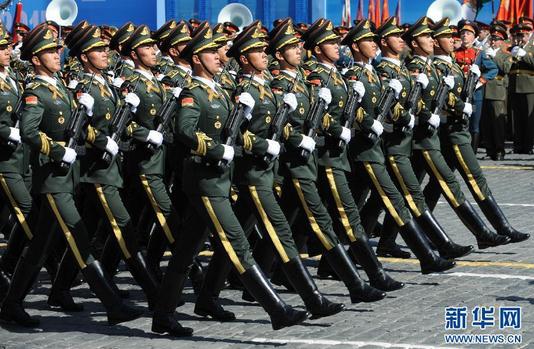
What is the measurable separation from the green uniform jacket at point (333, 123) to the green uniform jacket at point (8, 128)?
2.23 m

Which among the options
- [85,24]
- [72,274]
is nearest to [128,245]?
[72,274]

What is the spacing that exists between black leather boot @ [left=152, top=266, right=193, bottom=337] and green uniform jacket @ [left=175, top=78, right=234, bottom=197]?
58cm

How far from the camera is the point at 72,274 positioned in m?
11.5

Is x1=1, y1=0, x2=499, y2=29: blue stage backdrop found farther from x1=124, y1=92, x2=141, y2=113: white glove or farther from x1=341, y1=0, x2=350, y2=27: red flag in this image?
x1=124, y1=92, x2=141, y2=113: white glove

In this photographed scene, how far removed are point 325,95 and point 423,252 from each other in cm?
158

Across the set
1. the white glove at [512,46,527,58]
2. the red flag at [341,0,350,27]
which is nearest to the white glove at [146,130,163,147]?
the white glove at [512,46,527,58]

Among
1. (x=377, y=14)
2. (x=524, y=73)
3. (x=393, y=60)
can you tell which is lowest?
(x=524, y=73)

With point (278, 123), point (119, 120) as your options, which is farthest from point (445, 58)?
point (119, 120)

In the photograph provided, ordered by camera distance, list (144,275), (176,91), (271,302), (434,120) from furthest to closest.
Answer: (434,120) → (176,91) → (144,275) → (271,302)

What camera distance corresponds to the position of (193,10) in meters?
24.4

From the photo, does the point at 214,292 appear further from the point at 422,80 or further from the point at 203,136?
the point at 422,80

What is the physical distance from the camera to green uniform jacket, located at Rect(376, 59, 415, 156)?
12.8 m

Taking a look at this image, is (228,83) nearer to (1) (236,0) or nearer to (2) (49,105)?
(2) (49,105)

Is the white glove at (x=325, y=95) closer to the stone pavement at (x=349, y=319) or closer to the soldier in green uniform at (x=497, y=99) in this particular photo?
the stone pavement at (x=349, y=319)
